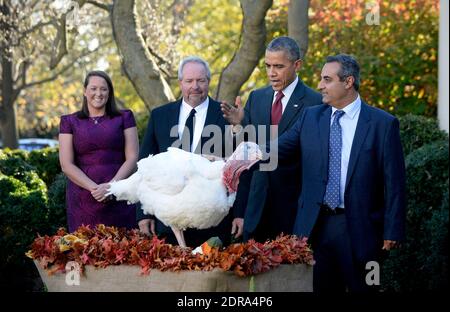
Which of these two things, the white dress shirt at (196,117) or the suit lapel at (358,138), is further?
the white dress shirt at (196,117)

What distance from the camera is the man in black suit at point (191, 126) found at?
7.00 m

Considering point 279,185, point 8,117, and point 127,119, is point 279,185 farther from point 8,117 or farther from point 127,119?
point 8,117

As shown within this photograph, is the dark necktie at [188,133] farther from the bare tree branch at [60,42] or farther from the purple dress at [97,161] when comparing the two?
the bare tree branch at [60,42]

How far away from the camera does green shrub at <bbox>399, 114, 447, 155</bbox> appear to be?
11.1 meters

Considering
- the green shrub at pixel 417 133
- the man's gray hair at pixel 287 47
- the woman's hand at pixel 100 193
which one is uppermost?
the man's gray hair at pixel 287 47

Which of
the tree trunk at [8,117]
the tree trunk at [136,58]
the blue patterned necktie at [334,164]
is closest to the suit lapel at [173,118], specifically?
the blue patterned necktie at [334,164]

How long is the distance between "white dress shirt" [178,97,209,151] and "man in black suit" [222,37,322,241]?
29 cm

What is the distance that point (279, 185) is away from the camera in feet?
23.4

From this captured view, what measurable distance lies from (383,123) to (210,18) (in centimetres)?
2302

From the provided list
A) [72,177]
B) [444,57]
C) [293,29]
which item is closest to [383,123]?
[72,177]

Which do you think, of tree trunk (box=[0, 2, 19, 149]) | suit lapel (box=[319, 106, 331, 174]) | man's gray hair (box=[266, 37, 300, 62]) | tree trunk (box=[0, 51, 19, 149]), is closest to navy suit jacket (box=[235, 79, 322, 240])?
man's gray hair (box=[266, 37, 300, 62])

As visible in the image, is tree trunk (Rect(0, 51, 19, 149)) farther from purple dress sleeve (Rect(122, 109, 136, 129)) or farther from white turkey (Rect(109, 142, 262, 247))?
white turkey (Rect(109, 142, 262, 247))

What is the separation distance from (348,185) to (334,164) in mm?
186

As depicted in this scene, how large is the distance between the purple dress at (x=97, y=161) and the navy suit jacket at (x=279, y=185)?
131 centimetres
